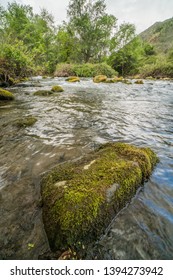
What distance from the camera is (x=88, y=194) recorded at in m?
1.63

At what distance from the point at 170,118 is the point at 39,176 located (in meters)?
4.25

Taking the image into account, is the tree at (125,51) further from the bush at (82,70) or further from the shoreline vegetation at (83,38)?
the bush at (82,70)

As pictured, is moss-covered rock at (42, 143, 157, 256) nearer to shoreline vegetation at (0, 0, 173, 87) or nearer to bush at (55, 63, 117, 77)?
bush at (55, 63, 117, 77)

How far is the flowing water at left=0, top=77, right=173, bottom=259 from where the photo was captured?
58.4 inches

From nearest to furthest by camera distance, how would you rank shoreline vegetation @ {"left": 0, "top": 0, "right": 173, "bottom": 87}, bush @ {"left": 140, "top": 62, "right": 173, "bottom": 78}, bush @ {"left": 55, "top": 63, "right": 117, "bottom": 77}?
bush @ {"left": 140, "top": 62, "right": 173, "bottom": 78}
bush @ {"left": 55, "top": 63, "right": 117, "bottom": 77}
shoreline vegetation @ {"left": 0, "top": 0, "right": 173, "bottom": 87}

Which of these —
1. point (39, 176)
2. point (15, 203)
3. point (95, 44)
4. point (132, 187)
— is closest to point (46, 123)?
point (39, 176)

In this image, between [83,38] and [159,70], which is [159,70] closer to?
[159,70]

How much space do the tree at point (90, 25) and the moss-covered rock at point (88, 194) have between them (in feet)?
118

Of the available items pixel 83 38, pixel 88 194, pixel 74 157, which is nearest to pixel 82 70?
pixel 83 38

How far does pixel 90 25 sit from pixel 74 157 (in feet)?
120

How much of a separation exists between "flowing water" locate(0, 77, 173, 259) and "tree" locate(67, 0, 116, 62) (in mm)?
33527

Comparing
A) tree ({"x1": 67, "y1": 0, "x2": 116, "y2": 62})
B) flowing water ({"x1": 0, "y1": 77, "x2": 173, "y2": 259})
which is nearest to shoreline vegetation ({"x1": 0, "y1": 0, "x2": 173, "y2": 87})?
tree ({"x1": 67, "y1": 0, "x2": 116, "y2": 62})
